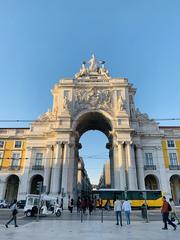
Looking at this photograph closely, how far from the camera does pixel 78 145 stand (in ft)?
142

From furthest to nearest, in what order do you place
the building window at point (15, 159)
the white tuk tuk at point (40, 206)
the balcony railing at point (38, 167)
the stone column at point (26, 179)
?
the building window at point (15, 159)
the balcony railing at point (38, 167)
the stone column at point (26, 179)
the white tuk tuk at point (40, 206)

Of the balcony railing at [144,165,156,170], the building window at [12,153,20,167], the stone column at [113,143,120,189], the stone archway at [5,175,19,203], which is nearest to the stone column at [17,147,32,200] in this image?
the building window at [12,153,20,167]

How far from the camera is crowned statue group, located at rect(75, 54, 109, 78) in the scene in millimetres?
45750

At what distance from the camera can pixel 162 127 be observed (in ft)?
135

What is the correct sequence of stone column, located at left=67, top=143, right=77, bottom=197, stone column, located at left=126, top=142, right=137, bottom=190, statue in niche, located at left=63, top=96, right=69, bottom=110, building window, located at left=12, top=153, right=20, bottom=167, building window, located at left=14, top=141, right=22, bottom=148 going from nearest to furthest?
stone column, located at left=126, top=142, right=137, bottom=190 < stone column, located at left=67, top=143, right=77, bottom=197 < building window, located at left=12, top=153, right=20, bottom=167 < statue in niche, located at left=63, top=96, right=69, bottom=110 < building window, located at left=14, top=141, right=22, bottom=148

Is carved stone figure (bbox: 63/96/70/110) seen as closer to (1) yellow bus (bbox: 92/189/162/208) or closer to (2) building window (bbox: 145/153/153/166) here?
(1) yellow bus (bbox: 92/189/162/208)

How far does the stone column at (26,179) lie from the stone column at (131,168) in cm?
1821

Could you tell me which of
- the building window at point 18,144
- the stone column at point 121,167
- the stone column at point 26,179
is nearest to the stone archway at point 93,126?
the stone column at point 121,167

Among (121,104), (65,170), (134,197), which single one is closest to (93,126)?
(121,104)

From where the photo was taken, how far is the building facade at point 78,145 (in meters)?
34.5

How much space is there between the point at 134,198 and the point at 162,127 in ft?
58.4

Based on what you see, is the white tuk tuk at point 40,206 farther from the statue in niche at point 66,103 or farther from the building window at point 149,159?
the building window at point 149,159

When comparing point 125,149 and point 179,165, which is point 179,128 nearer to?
point 179,165

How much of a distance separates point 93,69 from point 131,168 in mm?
25568
